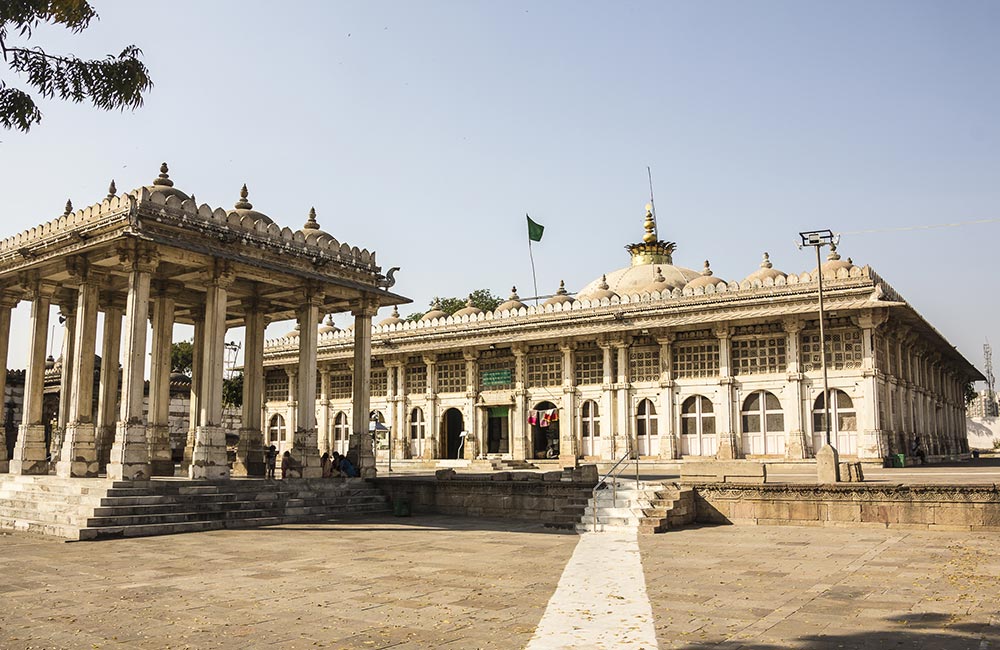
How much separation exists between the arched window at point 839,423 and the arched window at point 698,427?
3.80 m

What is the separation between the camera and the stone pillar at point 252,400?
23.5m

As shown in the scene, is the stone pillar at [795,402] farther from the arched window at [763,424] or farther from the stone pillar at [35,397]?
the stone pillar at [35,397]

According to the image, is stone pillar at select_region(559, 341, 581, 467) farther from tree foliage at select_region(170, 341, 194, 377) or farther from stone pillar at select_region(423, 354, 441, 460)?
tree foliage at select_region(170, 341, 194, 377)

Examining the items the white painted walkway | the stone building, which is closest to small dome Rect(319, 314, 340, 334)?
the stone building

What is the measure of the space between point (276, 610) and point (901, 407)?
28.8 m

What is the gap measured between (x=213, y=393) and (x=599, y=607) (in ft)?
43.2

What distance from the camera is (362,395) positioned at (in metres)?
23.5

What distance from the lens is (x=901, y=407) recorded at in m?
31.5

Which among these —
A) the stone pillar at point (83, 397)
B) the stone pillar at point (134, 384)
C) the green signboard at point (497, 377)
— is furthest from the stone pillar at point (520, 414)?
the stone pillar at point (134, 384)

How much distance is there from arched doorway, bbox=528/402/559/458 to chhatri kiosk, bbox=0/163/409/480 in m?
12.5

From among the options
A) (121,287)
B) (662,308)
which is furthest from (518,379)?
(121,287)

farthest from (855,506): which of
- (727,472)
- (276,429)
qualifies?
(276,429)

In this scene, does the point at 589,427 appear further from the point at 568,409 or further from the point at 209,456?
the point at 209,456

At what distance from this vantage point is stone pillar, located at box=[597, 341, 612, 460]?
3350 centimetres
